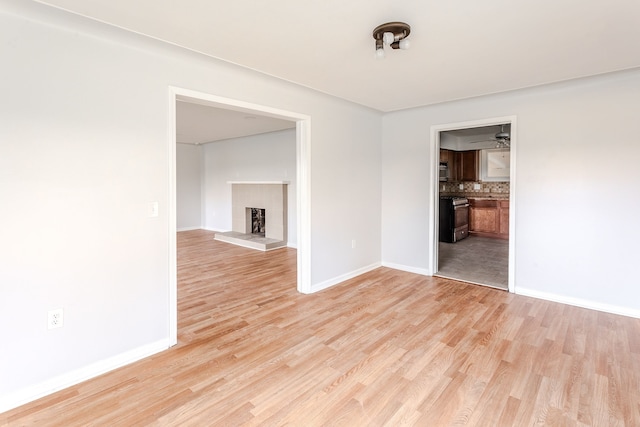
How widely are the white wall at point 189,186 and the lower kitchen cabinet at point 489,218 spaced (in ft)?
24.5

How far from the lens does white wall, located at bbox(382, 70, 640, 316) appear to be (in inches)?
128

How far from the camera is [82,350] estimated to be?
7.22ft

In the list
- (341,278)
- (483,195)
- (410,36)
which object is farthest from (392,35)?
(483,195)

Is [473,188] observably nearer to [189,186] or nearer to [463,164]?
[463,164]

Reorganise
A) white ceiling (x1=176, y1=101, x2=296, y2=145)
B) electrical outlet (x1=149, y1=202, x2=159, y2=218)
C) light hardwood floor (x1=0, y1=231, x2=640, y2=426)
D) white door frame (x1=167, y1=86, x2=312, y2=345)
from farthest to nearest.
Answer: white ceiling (x1=176, y1=101, x2=296, y2=145) → white door frame (x1=167, y1=86, x2=312, y2=345) → electrical outlet (x1=149, y1=202, x2=159, y2=218) → light hardwood floor (x1=0, y1=231, x2=640, y2=426)

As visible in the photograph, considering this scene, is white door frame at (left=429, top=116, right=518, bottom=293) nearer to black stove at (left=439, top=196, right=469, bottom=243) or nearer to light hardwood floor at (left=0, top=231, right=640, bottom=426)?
light hardwood floor at (left=0, top=231, right=640, bottom=426)

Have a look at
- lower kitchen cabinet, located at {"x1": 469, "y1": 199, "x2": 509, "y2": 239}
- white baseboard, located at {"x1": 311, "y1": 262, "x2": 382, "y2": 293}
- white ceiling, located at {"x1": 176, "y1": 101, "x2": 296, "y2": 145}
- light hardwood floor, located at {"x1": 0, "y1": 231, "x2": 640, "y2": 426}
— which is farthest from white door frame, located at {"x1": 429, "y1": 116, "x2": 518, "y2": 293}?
lower kitchen cabinet, located at {"x1": 469, "y1": 199, "x2": 509, "y2": 239}

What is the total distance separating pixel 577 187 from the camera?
11.5 feet

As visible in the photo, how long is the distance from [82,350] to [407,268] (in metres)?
4.03

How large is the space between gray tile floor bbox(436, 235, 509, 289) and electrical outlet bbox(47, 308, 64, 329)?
14.2 feet

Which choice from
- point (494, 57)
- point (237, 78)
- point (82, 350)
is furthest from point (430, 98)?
point (82, 350)

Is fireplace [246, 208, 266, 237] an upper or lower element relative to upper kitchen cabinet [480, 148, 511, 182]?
lower

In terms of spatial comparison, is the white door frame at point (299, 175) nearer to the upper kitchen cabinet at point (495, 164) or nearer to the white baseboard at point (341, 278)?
the white baseboard at point (341, 278)

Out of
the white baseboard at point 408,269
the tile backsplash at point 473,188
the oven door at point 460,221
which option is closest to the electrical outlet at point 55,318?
the white baseboard at point 408,269
